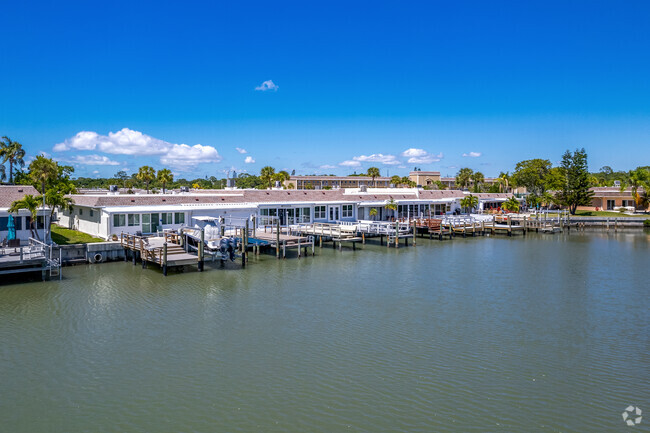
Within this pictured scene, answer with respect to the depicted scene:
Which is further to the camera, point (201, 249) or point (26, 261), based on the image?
point (201, 249)

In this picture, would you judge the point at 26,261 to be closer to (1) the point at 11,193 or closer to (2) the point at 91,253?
(2) the point at 91,253

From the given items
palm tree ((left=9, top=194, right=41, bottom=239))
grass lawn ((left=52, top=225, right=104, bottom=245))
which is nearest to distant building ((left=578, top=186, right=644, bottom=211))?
grass lawn ((left=52, top=225, right=104, bottom=245))

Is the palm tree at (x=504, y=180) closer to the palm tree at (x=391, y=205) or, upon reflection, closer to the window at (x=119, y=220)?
the palm tree at (x=391, y=205)

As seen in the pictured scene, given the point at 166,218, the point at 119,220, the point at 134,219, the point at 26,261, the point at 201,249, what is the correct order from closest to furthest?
the point at 26,261 < the point at 201,249 < the point at 119,220 < the point at 134,219 < the point at 166,218

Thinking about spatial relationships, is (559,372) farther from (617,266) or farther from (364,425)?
(617,266)

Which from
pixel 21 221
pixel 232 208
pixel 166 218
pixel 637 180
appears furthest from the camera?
pixel 637 180

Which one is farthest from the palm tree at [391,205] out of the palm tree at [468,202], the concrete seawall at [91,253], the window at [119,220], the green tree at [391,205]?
the concrete seawall at [91,253]

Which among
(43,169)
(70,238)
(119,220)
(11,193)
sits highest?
(43,169)

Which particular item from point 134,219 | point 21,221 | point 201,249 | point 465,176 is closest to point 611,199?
point 465,176
